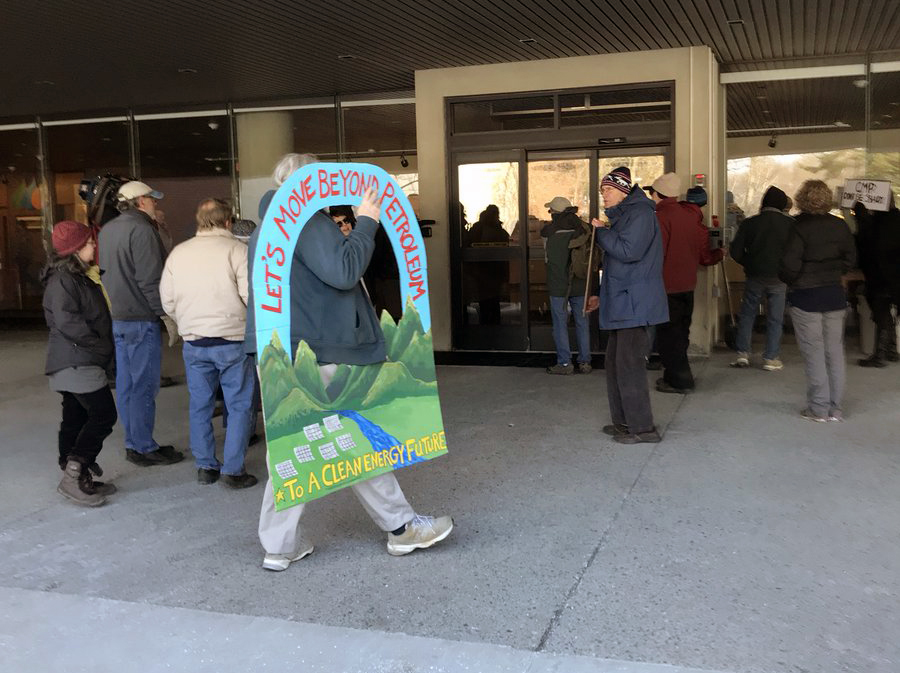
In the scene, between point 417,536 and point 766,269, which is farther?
point 766,269

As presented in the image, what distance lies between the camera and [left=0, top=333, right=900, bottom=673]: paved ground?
3043 mm

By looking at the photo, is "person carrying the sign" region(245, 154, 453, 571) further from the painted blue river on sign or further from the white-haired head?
the painted blue river on sign

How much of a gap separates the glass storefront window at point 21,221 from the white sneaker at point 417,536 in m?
11.5

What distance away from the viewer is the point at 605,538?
4066 mm

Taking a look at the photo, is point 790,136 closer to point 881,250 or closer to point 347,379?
point 881,250

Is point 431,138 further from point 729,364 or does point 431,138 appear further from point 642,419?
point 642,419

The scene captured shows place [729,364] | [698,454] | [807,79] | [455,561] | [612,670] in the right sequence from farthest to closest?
[807,79] < [729,364] < [698,454] < [455,561] < [612,670]

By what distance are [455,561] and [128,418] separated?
9.10ft

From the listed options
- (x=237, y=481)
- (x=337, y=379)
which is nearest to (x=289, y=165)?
(x=337, y=379)

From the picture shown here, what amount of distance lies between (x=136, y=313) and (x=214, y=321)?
2.97 feet

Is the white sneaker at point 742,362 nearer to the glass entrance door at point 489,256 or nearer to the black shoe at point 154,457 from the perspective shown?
the glass entrance door at point 489,256

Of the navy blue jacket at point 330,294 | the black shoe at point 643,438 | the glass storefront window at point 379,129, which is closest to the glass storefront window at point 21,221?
the glass storefront window at point 379,129

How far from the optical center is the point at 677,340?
23.9 ft

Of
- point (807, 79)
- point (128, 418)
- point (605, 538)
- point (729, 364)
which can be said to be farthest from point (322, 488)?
point (807, 79)
